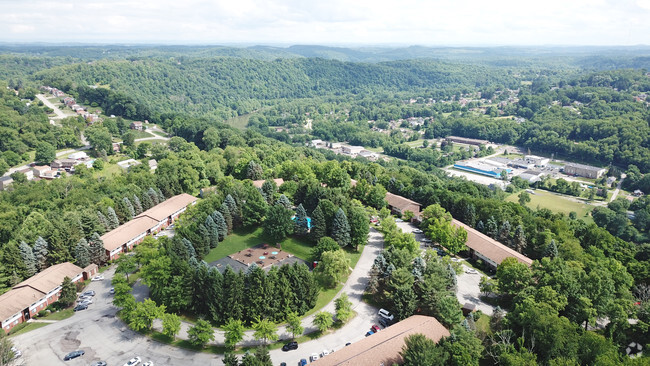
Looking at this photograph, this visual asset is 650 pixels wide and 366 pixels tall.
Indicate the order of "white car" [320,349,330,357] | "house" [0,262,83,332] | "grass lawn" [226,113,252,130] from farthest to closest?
"grass lawn" [226,113,252,130], "house" [0,262,83,332], "white car" [320,349,330,357]

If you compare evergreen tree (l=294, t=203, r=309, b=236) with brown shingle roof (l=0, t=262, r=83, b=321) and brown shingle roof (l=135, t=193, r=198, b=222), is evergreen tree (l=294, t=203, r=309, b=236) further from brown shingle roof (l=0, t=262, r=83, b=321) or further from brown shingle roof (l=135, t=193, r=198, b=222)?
brown shingle roof (l=0, t=262, r=83, b=321)

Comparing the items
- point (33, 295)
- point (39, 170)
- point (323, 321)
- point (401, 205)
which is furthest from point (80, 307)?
point (39, 170)

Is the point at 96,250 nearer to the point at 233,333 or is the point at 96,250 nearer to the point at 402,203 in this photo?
the point at 233,333

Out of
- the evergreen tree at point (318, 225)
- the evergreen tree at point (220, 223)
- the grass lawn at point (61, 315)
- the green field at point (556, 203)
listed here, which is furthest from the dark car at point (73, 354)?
the green field at point (556, 203)

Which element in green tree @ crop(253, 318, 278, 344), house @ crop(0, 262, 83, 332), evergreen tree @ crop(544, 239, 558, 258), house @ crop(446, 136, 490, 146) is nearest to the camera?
green tree @ crop(253, 318, 278, 344)

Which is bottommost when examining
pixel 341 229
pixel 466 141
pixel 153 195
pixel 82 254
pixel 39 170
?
pixel 466 141

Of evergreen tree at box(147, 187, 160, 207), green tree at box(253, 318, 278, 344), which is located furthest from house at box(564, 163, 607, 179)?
green tree at box(253, 318, 278, 344)

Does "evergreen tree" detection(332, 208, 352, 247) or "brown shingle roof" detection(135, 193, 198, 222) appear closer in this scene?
"evergreen tree" detection(332, 208, 352, 247)

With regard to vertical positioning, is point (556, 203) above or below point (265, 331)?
below
